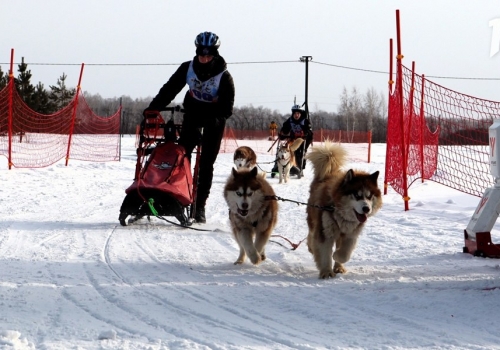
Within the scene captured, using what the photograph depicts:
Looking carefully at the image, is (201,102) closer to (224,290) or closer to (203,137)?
(203,137)

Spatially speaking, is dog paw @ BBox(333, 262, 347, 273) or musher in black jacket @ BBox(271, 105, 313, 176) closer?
dog paw @ BBox(333, 262, 347, 273)

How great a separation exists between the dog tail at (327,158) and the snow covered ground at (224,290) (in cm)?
84

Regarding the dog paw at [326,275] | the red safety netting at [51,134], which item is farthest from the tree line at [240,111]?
the dog paw at [326,275]

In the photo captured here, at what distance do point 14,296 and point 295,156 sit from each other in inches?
516

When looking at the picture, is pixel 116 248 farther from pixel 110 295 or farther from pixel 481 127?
pixel 481 127

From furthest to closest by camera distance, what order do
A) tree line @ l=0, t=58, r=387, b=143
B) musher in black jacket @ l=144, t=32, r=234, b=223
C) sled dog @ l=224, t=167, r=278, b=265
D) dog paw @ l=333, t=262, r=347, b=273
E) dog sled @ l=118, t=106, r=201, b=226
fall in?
tree line @ l=0, t=58, r=387, b=143
musher in black jacket @ l=144, t=32, r=234, b=223
dog sled @ l=118, t=106, r=201, b=226
sled dog @ l=224, t=167, r=278, b=265
dog paw @ l=333, t=262, r=347, b=273

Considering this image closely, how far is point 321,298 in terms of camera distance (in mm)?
4242

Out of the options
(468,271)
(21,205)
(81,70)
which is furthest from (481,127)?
(81,70)

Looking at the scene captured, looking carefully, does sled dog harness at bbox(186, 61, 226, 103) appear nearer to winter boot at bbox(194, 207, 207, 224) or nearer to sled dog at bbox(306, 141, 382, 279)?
winter boot at bbox(194, 207, 207, 224)

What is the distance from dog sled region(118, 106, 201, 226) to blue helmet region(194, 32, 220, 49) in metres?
0.78

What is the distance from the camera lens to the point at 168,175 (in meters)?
7.18

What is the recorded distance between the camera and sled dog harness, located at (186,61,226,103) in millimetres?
7434

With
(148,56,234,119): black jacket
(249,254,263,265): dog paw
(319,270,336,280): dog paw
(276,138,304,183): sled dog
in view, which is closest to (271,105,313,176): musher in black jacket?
(276,138,304,183): sled dog

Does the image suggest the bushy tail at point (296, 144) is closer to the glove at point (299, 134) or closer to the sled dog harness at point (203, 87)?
the glove at point (299, 134)
